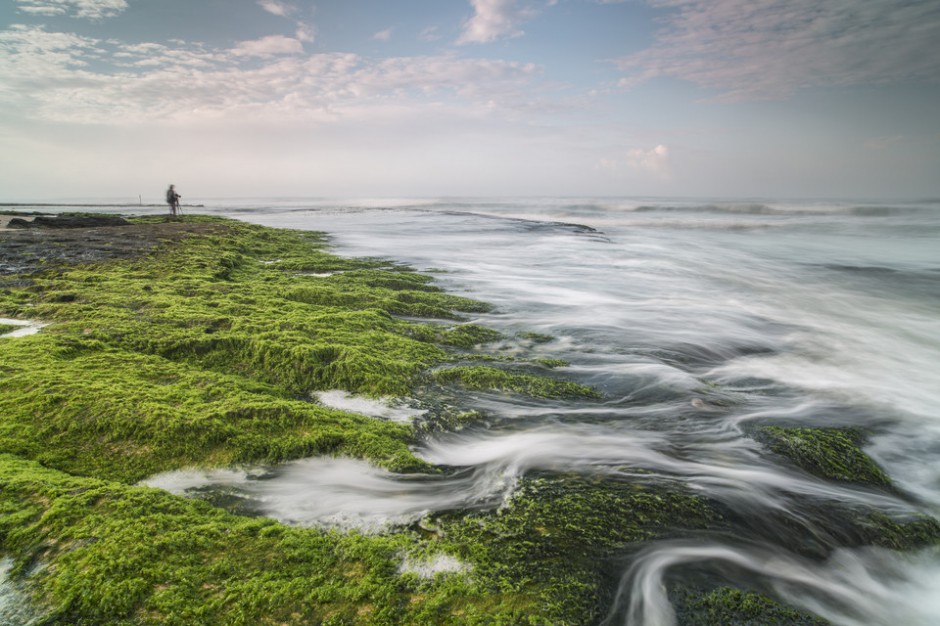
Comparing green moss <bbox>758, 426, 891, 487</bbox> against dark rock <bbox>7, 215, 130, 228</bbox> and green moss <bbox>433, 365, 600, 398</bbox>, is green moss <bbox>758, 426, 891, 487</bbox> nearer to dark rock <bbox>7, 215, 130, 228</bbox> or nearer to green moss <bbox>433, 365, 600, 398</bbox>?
green moss <bbox>433, 365, 600, 398</bbox>

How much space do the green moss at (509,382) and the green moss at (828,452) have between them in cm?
149

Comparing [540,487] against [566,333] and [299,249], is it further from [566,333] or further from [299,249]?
[299,249]

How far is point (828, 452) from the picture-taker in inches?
140

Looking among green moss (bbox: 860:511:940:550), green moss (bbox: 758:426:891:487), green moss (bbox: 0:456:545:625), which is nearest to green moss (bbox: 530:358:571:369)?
green moss (bbox: 758:426:891:487)

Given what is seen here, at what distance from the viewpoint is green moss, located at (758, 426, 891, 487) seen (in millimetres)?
3340

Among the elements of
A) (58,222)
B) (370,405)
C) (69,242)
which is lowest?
(370,405)

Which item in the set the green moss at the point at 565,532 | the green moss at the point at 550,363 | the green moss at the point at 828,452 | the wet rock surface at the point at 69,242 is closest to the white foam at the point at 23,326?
the wet rock surface at the point at 69,242

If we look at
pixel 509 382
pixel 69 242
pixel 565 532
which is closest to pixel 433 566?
pixel 565 532

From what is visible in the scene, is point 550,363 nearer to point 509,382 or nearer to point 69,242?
point 509,382

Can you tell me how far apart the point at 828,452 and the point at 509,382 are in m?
2.54

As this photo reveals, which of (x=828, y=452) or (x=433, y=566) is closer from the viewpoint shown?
(x=433, y=566)

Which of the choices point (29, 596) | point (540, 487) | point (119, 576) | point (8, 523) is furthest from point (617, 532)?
point (8, 523)

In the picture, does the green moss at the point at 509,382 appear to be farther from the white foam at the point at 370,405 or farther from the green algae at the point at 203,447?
the white foam at the point at 370,405

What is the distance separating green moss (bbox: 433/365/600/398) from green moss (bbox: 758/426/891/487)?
1.49m
